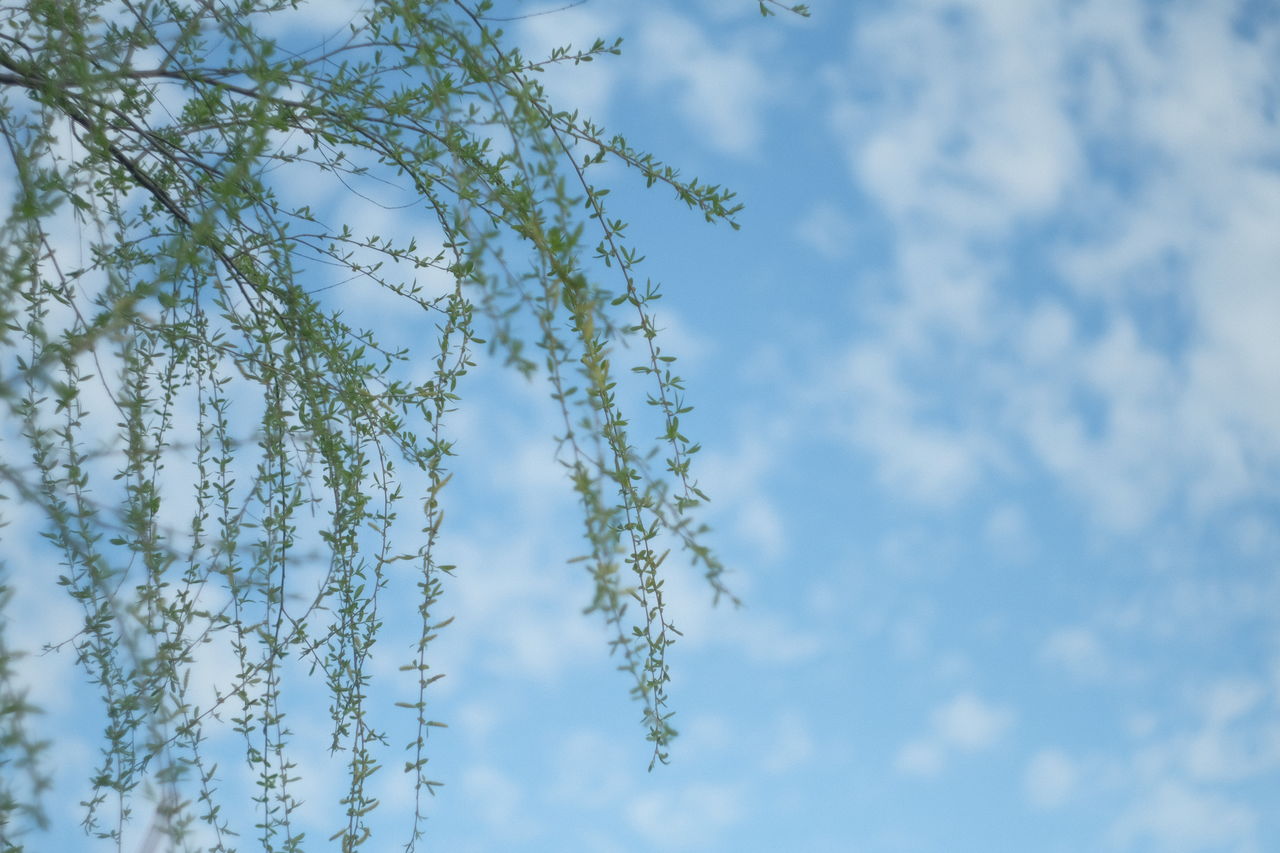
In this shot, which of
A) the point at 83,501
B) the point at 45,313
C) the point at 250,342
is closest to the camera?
the point at 83,501

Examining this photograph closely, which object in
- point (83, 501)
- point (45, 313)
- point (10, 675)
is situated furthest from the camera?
point (45, 313)

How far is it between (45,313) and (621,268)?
36.8 inches

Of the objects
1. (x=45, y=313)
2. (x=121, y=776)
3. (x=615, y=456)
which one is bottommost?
(x=121, y=776)

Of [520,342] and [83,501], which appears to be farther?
[83,501]

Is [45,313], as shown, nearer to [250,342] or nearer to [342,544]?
[250,342]

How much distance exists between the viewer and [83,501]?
142 centimetres

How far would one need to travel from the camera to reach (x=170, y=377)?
2.07m

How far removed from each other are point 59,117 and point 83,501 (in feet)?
1.94

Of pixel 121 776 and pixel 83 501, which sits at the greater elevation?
pixel 83 501

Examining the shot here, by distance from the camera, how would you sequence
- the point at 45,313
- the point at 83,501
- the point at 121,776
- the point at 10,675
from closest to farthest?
the point at 10,675 → the point at 83,501 → the point at 121,776 → the point at 45,313

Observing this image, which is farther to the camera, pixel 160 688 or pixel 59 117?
pixel 59 117

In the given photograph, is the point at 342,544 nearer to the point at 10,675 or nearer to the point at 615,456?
the point at 615,456

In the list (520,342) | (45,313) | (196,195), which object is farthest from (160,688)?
(196,195)

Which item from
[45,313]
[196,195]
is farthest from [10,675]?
[196,195]
